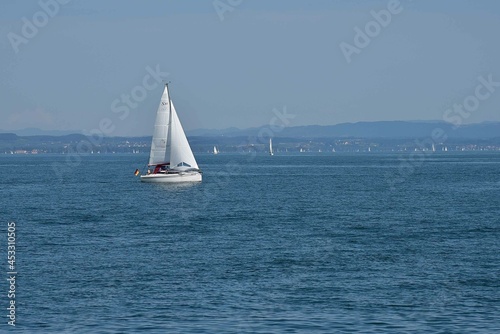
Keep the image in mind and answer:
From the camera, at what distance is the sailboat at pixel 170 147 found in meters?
126

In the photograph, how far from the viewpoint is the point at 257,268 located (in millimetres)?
48031

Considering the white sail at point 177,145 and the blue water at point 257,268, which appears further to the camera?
the white sail at point 177,145

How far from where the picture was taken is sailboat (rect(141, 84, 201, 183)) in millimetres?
126500

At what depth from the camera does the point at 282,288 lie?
42.5 metres

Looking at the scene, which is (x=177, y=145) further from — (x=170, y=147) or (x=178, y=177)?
(x=178, y=177)

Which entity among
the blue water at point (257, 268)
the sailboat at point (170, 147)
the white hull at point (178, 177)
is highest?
the sailboat at point (170, 147)

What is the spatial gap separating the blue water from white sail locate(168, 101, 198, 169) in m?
35.4

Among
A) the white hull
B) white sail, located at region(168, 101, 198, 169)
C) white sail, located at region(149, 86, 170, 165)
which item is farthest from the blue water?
white sail, located at region(149, 86, 170, 165)

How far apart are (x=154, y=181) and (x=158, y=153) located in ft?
14.9

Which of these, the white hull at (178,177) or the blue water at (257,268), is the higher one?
the white hull at (178,177)

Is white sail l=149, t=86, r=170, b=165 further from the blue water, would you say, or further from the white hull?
the blue water

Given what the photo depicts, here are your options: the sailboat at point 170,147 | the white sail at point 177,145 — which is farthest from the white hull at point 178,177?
the white sail at point 177,145

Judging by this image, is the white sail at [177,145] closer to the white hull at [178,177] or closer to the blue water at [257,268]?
the white hull at [178,177]

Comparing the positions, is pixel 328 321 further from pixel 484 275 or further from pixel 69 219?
pixel 69 219
